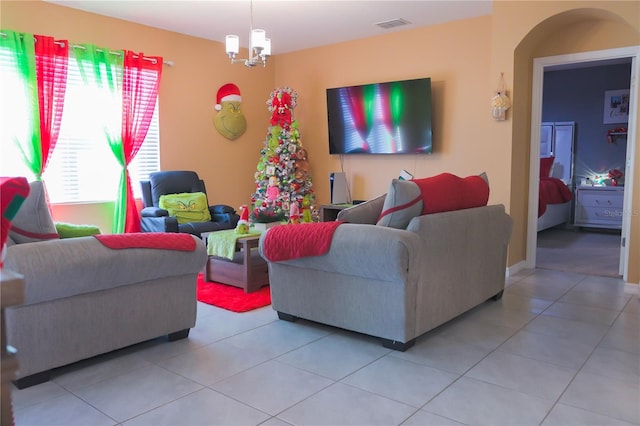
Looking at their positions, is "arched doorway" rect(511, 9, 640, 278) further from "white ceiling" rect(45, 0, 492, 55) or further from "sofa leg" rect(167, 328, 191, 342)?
"sofa leg" rect(167, 328, 191, 342)

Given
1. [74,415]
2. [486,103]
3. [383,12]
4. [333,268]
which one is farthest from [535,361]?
[383,12]

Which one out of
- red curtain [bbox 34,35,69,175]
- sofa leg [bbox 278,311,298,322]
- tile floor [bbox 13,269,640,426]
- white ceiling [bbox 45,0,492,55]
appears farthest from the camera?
white ceiling [bbox 45,0,492,55]

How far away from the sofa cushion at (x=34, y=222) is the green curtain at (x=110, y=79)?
2770 millimetres

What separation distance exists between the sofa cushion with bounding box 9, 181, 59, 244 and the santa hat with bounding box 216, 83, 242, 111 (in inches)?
157

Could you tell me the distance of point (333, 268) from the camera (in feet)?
9.94

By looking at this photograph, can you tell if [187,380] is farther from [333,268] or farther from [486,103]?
[486,103]

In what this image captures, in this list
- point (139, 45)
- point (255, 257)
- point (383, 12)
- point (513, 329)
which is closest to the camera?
point (513, 329)

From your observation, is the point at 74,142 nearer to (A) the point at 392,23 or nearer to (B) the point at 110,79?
(B) the point at 110,79

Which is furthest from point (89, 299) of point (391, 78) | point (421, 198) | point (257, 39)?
point (391, 78)

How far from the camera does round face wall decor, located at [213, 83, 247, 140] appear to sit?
6395mm

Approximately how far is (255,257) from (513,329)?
214 centimetres

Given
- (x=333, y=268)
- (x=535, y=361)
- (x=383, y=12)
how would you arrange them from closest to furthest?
(x=535, y=361) < (x=333, y=268) < (x=383, y=12)

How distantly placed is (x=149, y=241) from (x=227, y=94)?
4.14m

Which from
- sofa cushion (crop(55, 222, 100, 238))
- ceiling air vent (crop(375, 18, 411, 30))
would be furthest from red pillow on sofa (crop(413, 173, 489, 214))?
ceiling air vent (crop(375, 18, 411, 30))
